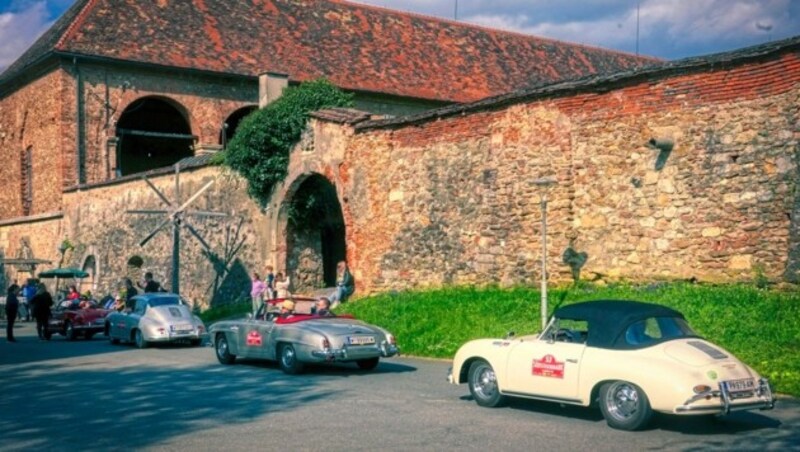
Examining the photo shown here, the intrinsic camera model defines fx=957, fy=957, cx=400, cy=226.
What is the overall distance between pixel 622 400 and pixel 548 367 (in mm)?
1080

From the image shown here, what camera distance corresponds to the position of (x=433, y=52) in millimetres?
46062

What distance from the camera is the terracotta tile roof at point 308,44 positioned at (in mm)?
39625

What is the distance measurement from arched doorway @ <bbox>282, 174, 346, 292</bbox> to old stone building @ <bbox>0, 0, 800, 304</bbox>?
70 mm

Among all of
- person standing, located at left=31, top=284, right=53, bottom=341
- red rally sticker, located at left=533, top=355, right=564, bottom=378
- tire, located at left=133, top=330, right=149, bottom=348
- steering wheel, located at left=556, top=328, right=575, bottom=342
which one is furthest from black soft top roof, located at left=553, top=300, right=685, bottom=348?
person standing, located at left=31, top=284, right=53, bottom=341

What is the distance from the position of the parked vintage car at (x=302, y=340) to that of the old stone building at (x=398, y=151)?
5.79m

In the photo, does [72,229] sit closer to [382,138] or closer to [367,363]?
[382,138]

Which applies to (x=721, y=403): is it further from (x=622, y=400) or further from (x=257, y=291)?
(x=257, y=291)

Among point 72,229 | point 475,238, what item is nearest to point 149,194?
point 72,229

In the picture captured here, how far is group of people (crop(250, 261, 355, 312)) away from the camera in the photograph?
25609mm

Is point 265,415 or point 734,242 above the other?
point 734,242

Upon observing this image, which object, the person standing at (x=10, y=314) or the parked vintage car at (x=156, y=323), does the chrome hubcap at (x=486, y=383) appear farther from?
the person standing at (x=10, y=314)

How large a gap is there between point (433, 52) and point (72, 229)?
18.5 metres

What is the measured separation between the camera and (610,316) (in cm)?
1091

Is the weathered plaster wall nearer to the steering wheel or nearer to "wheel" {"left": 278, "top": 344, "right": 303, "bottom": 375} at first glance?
"wheel" {"left": 278, "top": 344, "right": 303, "bottom": 375}
